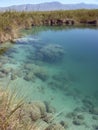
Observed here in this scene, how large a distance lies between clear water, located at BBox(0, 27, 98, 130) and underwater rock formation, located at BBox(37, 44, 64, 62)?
0.05 m

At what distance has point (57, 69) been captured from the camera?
1199 cm

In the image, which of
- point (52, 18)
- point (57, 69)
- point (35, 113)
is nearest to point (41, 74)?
point (57, 69)

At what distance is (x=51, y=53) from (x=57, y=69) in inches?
117

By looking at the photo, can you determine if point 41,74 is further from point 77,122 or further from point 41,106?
point 77,122

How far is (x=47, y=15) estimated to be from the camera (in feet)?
87.1

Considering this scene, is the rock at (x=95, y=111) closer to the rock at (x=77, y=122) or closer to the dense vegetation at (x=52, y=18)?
the rock at (x=77, y=122)

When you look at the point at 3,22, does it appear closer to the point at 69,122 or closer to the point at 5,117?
the point at 69,122

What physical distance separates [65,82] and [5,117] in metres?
7.55

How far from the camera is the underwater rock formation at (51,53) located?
549 inches

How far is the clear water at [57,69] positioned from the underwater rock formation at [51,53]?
5cm

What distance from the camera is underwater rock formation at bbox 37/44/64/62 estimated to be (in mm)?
13945

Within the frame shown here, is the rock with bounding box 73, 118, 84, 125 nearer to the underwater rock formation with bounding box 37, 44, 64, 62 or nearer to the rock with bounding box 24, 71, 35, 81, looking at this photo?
the rock with bounding box 24, 71, 35, 81

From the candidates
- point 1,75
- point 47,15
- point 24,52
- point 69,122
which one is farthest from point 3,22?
point 69,122

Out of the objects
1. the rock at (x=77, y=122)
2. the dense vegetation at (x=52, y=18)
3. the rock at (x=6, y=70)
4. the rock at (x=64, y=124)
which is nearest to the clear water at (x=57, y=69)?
the rock at (x=6, y=70)
